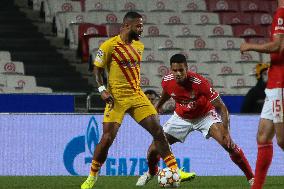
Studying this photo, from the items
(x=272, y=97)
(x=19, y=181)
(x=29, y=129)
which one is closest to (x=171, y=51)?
(x=29, y=129)

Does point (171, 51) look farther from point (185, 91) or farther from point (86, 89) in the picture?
point (185, 91)

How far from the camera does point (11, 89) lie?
1672 cm

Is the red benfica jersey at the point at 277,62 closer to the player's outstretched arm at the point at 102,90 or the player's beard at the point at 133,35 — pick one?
the player's outstretched arm at the point at 102,90

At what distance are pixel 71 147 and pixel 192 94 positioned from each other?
3.14 m


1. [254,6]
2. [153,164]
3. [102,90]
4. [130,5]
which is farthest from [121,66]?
[254,6]

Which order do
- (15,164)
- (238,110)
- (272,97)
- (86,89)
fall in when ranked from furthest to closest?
(86,89) → (238,110) → (15,164) → (272,97)

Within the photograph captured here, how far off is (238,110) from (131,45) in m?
4.95

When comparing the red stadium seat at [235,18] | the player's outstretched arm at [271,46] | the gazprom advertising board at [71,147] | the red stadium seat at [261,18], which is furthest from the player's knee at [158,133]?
the red stadium seat at [261,18]

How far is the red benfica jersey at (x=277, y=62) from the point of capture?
866 centimetres

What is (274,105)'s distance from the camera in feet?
28.8

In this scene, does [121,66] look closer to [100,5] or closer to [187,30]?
[187,30]

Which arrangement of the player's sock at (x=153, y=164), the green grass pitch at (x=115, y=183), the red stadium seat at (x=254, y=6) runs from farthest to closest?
the red stadium seat at (x=254, y=6) < the player's sock at (x=153, y=164) < the green grass pitch at (x=115, y=183)

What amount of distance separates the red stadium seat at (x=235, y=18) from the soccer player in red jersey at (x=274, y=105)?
12817 mm

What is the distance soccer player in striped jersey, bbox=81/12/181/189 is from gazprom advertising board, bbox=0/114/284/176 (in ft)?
10.6
